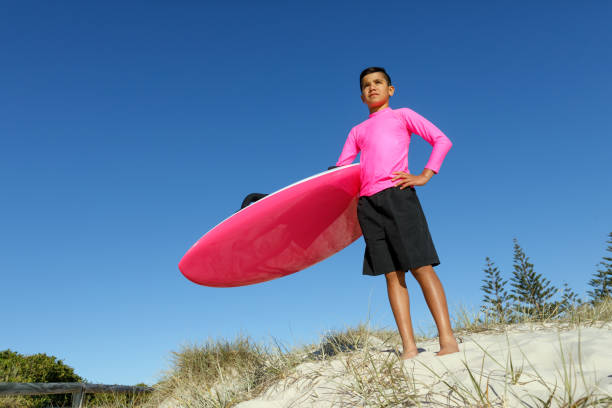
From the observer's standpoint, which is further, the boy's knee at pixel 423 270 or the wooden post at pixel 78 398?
the wooden post at pixel 78 398

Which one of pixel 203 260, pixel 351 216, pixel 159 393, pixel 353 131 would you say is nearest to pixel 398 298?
pixel 351 216

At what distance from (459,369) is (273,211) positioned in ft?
5.35

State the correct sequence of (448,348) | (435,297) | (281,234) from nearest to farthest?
(448,348), (435,297), (281,234)

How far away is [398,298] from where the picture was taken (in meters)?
2.81

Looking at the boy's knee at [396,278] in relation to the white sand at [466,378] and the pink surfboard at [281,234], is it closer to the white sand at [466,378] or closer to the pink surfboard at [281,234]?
the white sand at [466,378]

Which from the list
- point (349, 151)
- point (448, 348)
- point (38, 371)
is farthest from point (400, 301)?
point (38, 371)

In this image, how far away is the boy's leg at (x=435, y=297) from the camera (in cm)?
263

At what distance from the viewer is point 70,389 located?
5.08 m

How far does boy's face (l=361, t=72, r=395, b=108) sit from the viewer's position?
3188mm

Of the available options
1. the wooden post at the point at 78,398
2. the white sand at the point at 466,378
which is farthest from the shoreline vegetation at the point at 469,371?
the wooden post at the point at 78,398

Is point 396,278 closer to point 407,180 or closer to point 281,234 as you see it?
point 407,180

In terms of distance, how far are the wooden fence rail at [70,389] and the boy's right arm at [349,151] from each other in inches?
137

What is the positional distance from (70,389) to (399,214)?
4.55m

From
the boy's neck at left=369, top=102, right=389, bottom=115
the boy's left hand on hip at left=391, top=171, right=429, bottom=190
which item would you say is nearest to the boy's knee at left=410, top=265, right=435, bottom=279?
the boy's left hand on hip at left=391, top=171, right=429, bottom=190
